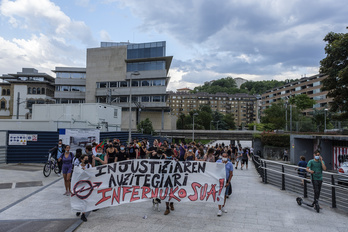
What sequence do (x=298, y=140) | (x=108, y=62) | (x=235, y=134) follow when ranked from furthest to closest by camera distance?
(x=108, y=62) → (x=235, y=134) → (x=298, y=140)

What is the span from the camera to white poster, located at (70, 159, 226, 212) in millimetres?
7434

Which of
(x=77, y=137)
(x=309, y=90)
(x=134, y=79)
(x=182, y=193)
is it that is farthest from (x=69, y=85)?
(x=309, y=90)

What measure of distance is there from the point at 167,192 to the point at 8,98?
87.0 m

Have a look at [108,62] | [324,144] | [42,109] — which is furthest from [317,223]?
[108,62]

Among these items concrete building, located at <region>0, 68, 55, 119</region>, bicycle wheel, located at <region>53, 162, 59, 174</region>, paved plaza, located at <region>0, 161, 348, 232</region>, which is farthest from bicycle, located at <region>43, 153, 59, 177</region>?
concrete building, located at <region>0, 68, 55, 119</region>

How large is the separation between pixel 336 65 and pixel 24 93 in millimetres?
79698

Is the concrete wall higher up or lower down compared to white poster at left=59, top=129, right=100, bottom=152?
higher up

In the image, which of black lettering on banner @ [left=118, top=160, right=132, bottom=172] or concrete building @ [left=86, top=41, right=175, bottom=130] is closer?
black lettering on banner @ [left=118, top=160, right=132, bottom=172]

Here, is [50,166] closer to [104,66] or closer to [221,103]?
[104,66]

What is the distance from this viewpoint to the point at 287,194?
10625 mm

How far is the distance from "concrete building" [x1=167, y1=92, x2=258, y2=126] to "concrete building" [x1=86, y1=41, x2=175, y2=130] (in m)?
84.7

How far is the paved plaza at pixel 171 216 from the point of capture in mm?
6742

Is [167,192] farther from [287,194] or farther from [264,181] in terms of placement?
[264,181]

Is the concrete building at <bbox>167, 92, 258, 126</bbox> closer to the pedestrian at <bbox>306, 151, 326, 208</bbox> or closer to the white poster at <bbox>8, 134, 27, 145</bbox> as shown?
the white poster at <bbox>8, 134, 27, 145</bbox>
